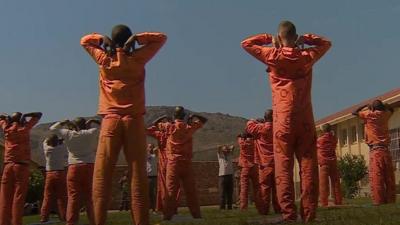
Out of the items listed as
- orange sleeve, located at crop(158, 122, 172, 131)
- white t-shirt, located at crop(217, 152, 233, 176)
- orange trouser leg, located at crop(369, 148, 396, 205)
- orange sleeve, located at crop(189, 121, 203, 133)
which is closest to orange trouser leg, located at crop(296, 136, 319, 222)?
orange sleeve, located at crop(189, 121, 203, 133)

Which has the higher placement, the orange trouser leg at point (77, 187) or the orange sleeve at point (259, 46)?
the orange sleeve at point (259, 46)

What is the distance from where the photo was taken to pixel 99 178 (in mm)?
7223

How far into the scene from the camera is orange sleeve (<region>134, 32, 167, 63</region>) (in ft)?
23.8

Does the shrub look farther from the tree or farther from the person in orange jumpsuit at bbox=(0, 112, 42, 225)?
the person in orange jumpsuit at bbox=(0, 112, 42, 225)

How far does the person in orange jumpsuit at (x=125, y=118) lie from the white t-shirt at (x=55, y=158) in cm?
646

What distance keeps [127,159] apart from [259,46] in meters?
2.27

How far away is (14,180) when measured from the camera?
10695 mm

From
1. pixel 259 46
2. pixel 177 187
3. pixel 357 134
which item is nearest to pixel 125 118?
pixel 259 46

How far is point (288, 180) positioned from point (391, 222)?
1571 mm

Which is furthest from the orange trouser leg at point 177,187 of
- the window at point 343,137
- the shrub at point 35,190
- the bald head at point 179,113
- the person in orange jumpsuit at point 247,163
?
the window at point 343,137

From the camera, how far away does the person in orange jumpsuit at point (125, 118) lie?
Result: 7.14 m

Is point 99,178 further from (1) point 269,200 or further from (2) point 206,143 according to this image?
(2) point 206,143

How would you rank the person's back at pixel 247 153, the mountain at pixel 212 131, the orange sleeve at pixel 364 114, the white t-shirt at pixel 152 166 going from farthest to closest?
the mountain at pixel 212 131
the white t-shirt at pixel 152 166
the person's back at pixel 247 153
the orange sleeve at pixel 364 114

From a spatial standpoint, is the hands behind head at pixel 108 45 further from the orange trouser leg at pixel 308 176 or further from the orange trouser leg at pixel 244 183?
the orange trouser leg at pixel 244 183
